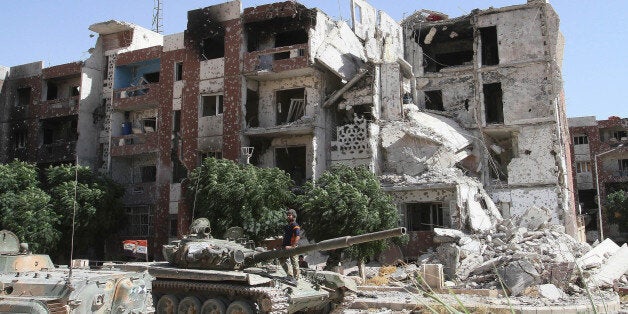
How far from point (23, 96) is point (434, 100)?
955 inches

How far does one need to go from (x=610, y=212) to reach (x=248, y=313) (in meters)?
35.8

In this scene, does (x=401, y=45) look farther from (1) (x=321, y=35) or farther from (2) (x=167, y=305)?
(2) (x=167, y=305)

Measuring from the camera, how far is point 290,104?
2800 centimetres

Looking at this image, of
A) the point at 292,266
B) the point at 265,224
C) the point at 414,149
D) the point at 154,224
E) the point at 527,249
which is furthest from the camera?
the point at 154,224

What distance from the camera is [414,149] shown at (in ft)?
83.7

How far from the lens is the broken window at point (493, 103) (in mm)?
30016

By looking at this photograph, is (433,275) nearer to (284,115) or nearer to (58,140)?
(284,115)

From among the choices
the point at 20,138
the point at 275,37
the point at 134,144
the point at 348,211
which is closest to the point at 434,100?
the point at 275,37

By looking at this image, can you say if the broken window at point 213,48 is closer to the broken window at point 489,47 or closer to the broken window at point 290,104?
the broken window at point 290,104

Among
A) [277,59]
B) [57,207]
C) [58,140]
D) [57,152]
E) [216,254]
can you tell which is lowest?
[216,254]

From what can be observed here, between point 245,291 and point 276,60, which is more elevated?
point 276,60

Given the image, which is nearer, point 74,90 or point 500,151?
point 500,151

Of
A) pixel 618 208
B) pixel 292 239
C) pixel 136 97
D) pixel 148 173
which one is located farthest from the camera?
pixel 618 208

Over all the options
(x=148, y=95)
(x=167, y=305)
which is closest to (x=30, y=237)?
(x=148, y=95)
